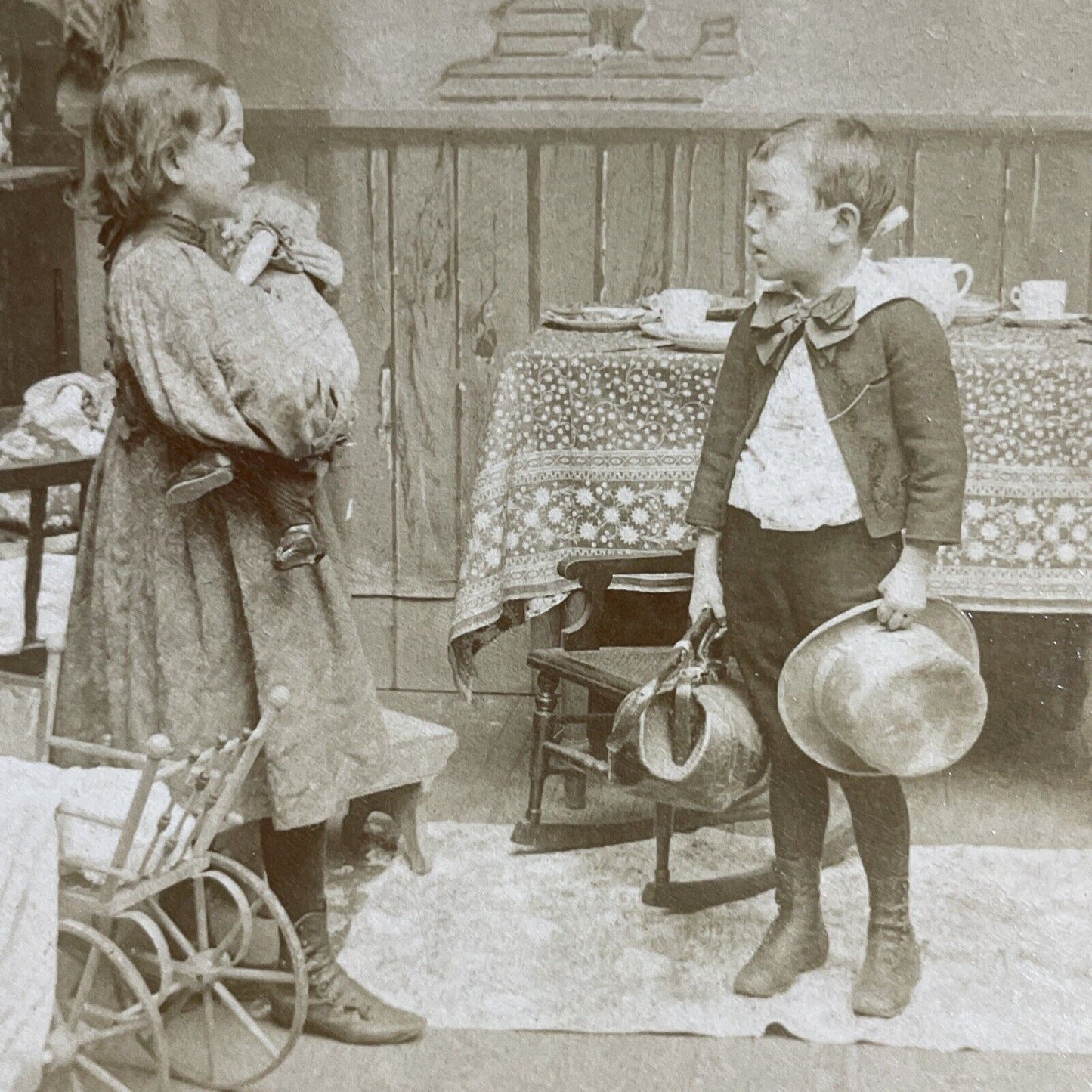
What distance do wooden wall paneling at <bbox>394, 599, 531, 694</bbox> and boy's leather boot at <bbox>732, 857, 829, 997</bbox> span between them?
1.22 meters

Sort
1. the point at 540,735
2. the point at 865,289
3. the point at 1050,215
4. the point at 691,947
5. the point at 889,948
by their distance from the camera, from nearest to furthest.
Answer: the point at 865,289
the point at 889,948
the point at 691,947
the point at 540,735
the point at 1050,215

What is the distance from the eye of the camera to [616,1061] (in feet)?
7.11

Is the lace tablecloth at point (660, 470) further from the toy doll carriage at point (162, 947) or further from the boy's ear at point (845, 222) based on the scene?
the toy doll carriage at point (162, 947)

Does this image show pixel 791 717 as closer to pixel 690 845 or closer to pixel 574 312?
pixel 690 845

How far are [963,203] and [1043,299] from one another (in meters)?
0.38

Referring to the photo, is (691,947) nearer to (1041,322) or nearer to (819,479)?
(819,479)

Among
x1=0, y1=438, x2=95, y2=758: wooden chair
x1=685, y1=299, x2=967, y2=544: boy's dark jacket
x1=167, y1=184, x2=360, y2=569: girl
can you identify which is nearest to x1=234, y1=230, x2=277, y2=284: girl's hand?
x1=167, y1=184, x2=360, y2=569: girl

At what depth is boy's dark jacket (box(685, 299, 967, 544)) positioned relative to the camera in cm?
217

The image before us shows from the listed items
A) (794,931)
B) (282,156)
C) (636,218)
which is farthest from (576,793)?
(282,156)

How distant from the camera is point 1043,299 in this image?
3.01 metres

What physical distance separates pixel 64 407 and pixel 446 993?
1.17 metres

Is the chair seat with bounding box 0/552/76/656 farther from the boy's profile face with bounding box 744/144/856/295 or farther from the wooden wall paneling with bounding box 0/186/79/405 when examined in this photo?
the boy's profile face with bounding box 744/144/856/295

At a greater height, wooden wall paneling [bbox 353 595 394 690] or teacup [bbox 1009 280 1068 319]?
teacup [bbox 1009 280 1068 319]

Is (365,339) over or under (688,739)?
over
